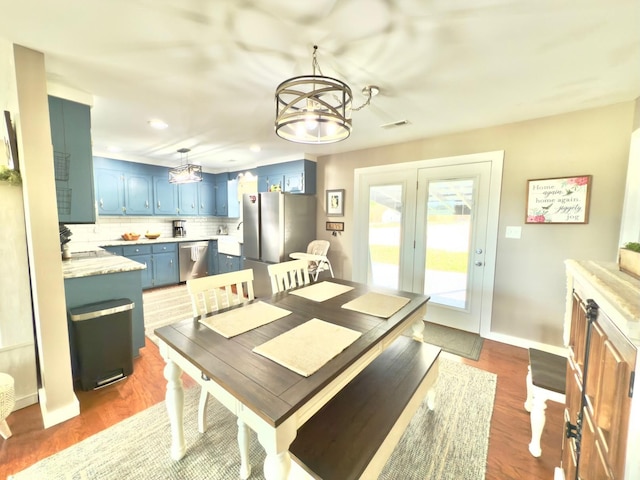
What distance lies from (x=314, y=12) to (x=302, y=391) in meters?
1.68

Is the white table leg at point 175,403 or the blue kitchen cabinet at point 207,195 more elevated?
the blue kitchen cabinet at point 207,195

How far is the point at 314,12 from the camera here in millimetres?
1265

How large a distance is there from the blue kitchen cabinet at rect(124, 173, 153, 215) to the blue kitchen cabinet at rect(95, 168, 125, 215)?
71mm

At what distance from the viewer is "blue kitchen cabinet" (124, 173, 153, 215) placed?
4.49 m

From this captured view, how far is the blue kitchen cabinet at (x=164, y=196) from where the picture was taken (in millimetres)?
4824

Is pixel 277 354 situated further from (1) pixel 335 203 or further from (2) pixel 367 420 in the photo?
(1) pixel 335 203

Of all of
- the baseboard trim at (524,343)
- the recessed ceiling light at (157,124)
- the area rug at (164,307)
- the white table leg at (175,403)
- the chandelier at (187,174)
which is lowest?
the area rug at (164,307)

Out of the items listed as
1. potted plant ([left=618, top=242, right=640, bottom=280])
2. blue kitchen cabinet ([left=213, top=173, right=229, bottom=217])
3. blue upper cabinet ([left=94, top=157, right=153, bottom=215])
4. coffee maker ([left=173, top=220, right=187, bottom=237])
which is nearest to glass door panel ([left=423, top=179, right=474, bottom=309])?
potted plant ([left=618, top=242, right=640, bottom=280])

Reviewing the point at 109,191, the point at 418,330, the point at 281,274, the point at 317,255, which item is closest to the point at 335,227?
the point at 317,255

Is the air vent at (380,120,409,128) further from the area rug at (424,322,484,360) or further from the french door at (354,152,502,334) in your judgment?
the area rug at (424,322,484,360)

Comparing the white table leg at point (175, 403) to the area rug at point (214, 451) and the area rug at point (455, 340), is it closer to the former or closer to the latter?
the area rug at point (214, 451)

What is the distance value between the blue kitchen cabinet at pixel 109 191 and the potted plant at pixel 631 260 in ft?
18.8

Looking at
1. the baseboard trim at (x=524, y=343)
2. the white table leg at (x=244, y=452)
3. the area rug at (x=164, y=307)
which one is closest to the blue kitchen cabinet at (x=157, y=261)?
the area rug at (x=164, y=307)

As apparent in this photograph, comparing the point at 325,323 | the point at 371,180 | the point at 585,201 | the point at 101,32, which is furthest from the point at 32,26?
the point at 585,201
